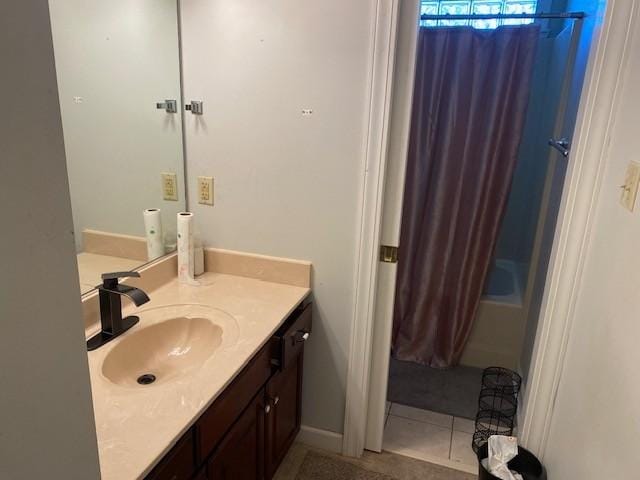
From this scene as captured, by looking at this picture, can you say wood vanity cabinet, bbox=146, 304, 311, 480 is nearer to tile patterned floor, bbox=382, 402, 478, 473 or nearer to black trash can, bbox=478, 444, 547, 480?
tile patterned floor, bbox=382, 402, 478, 473

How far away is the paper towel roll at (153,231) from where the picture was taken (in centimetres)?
172

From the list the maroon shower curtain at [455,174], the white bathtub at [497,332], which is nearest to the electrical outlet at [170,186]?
the maroon shower curtain at [455,174]

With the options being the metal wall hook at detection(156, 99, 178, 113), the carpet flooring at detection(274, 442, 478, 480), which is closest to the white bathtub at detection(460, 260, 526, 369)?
the carpet flooring at detection(274, 442, 478, 480)

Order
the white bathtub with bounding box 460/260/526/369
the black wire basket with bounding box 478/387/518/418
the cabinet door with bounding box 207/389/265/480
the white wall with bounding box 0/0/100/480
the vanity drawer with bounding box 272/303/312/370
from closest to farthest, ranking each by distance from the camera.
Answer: the white wall with bounding box 0/0/100/480 → the cabinet door with bounding box 207/389/265/480 → the vanity drawer with bounding box 272/303/312/370 → the black wire basket with bounding box 478/387/518/418 → the white bathtub with bounding box 460/260/526/369

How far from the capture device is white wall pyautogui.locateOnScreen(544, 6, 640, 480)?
3.05 feet

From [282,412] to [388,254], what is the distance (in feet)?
2.40

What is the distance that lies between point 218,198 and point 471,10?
2.18m

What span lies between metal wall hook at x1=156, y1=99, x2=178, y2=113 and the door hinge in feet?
3.19

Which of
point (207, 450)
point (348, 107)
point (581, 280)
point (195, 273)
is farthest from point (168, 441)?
point (581, 280)

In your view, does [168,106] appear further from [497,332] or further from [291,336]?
[497,332]

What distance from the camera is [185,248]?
5.79 ft

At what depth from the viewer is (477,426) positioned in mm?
2186

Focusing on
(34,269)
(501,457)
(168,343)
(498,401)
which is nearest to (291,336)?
(168,343)

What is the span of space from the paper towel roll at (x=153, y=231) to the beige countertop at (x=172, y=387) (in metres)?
0.14
